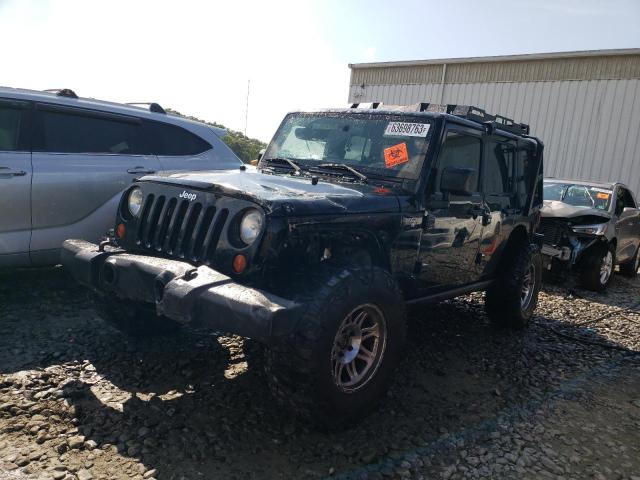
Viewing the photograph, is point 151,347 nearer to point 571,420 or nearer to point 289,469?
point 289,469

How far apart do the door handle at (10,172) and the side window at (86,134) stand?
12.8 inches

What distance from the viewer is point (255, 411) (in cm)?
291

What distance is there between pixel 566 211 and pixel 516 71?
9.24 metres

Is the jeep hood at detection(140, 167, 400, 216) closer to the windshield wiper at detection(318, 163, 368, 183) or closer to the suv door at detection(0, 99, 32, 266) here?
the windshield wiper at detection(318, 163, 368, 183)

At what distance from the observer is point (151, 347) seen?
12.1 ft

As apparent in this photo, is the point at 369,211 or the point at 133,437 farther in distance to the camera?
the point at 369,211

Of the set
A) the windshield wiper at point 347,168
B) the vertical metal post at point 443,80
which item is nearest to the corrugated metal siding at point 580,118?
the vertical metal post at point 443,80

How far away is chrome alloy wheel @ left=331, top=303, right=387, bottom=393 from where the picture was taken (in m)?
2.73

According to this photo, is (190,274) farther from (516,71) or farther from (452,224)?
(516,71)

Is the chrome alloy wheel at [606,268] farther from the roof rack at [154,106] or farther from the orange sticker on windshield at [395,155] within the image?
the roof rack at [154,106]

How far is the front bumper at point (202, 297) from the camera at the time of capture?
2262 mm

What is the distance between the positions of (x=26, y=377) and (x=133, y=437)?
1011 millimetres

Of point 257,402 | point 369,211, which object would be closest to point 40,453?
point 257,402

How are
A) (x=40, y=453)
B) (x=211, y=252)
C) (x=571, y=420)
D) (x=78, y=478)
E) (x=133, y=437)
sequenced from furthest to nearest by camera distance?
(x=571, y=420)
(x=211, y=252)
(x=133, y=437)
(x=40, y=453)
(x=78, y=478)
